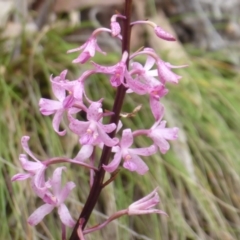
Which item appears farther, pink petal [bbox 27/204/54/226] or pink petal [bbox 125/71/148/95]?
pink petal [bbox 27/204/54/226]

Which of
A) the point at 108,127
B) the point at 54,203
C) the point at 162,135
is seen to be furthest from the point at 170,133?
the point at 54,203

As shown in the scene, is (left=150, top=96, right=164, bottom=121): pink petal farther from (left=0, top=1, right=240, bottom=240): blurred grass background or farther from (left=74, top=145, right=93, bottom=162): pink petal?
(left=0, top=1, right=240, bottom=240): blurred grass background

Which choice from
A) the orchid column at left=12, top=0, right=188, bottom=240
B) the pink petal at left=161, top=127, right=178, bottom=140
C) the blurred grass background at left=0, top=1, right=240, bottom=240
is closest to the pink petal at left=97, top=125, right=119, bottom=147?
the orchid column at left=12, top=0, right=188, bottom=240

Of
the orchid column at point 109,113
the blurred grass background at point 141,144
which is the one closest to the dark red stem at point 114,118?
the orchid column at point 109,113

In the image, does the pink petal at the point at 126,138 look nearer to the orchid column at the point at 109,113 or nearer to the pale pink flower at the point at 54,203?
the orchid column at the point at 109,113

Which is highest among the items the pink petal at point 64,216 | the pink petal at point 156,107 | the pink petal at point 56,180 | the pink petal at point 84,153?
the pink petal at point 156,107

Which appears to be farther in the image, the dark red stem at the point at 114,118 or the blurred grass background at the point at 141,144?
the blurred grass background at the point at 141,144

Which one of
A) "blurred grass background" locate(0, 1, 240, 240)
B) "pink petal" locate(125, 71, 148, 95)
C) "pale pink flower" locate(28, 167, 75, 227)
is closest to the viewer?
"pink petal" locate(125, 71, 148, 95)

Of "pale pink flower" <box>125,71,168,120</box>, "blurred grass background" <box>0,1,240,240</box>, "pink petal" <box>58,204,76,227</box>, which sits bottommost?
"blurred grass background" <box>0,1,240,240</box>
